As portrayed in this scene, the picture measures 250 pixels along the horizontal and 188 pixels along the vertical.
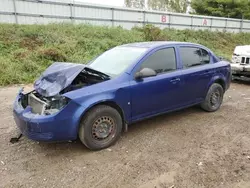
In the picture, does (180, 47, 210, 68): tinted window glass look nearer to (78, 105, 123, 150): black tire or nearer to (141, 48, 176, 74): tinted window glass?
(141, 48, 176, 74): tinted window glass

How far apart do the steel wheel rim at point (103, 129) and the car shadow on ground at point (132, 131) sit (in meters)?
0.28

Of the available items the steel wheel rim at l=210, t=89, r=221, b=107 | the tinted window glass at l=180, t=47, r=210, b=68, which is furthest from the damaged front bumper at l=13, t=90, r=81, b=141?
the steel wheel rim at l=210, t=89, r=221, b=107

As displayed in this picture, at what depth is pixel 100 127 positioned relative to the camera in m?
3.79

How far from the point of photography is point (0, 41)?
1074 cm

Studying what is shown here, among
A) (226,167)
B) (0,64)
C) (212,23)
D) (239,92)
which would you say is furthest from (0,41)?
(212,23)

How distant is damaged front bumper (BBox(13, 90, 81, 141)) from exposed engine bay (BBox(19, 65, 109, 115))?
91mm

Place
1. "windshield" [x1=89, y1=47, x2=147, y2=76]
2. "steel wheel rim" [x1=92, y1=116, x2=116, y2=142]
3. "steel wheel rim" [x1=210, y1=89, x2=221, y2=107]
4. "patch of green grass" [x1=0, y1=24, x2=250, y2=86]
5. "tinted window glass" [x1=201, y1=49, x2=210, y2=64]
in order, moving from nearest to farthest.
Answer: "steel wheel rim" [x1=92, y1=116, x2=116, y2=142] < "windshield" [x1=89, y1=47, x2=147, y2=76] < "tinted window glass" [x1=201, y1=49, x2=210, y2=64] < "steel wheel rim" [x1=210, y1=89, x2=221, y2=107] < "patch of green grass" [x1=0, y1=24, x2=250, y2=86]

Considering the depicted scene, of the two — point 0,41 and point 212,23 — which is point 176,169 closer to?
point 0,41

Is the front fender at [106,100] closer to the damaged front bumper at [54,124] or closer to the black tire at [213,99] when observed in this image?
the damaged front bumper at [54,124]

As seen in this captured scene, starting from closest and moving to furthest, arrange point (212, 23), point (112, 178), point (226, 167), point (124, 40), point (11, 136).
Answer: point (112, 178) → point (226, 167) → point (11, 136) → point (124, 40) → point (212, 23)

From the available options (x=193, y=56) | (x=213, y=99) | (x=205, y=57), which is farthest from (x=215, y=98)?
(x=193, y=56)

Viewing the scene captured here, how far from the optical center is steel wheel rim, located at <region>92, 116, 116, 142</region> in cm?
373

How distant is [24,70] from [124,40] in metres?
6.54

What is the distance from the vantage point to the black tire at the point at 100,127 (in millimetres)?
3625
